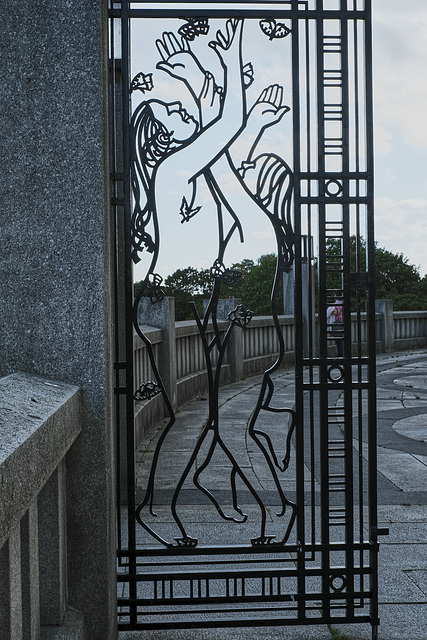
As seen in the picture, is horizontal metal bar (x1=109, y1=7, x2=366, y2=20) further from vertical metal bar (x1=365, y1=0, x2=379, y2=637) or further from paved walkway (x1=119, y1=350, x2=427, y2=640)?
paved walkway (x1=119, y1=350, x2=427, y2=640)

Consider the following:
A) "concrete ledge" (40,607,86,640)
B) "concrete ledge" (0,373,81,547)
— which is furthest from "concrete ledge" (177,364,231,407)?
"concrete ledge" (0,373,81,547)

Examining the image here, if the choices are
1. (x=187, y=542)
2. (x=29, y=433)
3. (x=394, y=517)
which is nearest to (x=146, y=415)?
(x=394, y=517)

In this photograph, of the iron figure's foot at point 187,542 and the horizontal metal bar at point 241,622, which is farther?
the iron figure's foot at point 187,542

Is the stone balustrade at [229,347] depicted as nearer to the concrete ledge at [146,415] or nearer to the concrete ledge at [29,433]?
the concrete ledge at [146,415]

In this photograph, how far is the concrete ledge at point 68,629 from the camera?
2.71 metres

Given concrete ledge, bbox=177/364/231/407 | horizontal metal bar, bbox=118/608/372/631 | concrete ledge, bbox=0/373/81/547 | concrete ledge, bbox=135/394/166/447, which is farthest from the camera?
concrete ledge, bbox=177/364/231/407

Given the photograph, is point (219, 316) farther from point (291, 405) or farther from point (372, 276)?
point (372, 276)

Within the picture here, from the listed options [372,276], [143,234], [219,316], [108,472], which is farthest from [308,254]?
[219,316]

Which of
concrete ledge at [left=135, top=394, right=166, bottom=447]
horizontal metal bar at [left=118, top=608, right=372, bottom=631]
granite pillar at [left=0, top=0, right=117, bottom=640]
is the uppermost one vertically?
granite pillar at [left=0, top=0, right=117, bottom=640]

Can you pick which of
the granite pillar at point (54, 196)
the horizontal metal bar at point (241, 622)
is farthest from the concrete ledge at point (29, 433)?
the horizontal metal bar at point (241, 622)

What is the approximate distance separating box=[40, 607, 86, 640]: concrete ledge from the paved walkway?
595 mm

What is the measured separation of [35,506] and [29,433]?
1.34 ft

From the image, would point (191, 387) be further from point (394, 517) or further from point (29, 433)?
point (29, 433)

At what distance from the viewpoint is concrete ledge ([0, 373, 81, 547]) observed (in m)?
1.79
